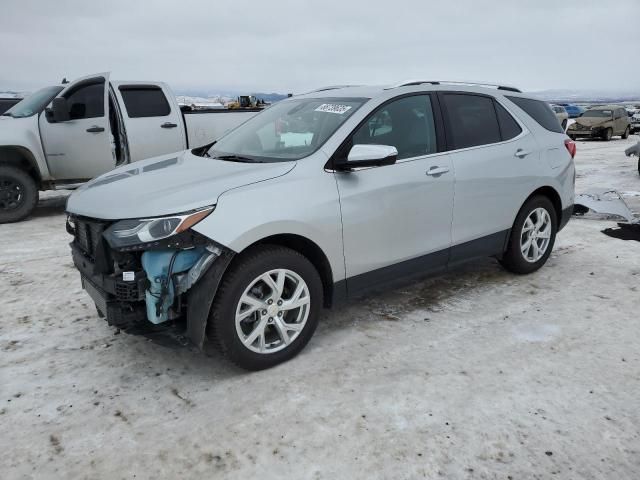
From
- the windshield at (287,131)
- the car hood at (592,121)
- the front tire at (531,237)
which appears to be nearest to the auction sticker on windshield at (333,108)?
the windshield at (287,131)

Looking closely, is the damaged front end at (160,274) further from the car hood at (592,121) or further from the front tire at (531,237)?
the car hood at (592,121)

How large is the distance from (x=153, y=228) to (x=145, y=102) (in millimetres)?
5773

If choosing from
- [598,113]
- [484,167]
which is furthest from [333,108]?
[598,113]

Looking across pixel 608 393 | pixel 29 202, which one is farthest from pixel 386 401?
pixel 29 202

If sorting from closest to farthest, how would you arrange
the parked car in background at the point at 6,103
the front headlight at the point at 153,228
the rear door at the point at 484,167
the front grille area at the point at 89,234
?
the front headlight at the point at 153,228 → the front grille area at the point at 89,234 → the rear door at the point at 484,167 → the parked car in background at the point at 6,103

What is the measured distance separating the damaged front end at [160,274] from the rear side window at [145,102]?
5344mm

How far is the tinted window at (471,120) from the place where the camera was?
13.6ft

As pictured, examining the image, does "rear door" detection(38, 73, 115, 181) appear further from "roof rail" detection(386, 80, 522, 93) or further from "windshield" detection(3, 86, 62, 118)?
"roof rail" detection(386, 80, 522, 93)

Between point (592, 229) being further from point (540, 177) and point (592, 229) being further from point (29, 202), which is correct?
point (29, 202)

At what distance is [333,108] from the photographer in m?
3.83

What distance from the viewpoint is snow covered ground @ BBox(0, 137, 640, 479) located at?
95.7 inches

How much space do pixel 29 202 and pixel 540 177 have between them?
679cm

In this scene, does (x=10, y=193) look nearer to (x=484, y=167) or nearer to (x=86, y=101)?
(x=86, y=101)

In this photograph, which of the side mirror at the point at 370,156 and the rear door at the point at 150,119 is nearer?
the side mirror at the point at 370,156
